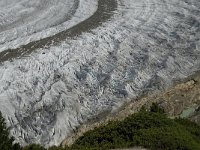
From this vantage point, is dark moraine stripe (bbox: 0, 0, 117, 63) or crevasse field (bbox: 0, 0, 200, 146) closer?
crevasse field (bbox: 0, 0, 200, 146)

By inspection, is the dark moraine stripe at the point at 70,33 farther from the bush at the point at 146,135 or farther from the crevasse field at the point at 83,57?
the bush at the point at 146,135

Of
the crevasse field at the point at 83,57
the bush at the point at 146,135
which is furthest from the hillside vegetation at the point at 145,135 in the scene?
the crevasse field at the point at 83,57

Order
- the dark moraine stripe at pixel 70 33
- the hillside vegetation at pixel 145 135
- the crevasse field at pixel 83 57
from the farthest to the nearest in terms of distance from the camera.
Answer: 1. the dark moraine stripe at pixel 70 33
2. the crevasse field at pixel 83 57
3. the hillside vegetation at pixel 145 135

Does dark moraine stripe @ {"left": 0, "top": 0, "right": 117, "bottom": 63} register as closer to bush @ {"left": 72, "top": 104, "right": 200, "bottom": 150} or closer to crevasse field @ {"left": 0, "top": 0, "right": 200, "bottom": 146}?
crevasse field @ {"left": 0, "top": 0, "right": 200, "bottom": 146}

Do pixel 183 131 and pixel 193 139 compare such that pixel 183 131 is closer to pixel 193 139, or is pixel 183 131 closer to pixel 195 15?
pixel 193 139

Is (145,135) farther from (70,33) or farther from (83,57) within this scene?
(70,33)

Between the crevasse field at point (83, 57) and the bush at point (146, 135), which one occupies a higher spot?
the bush at point (146, 135)

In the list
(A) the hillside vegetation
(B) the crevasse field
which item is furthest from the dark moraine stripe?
(A) the hillside vegetation

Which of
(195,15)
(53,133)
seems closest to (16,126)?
(53,133)

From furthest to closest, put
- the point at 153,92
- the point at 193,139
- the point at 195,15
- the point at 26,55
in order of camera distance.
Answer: the point at 195,15, the point at 26,55, the point at 153,92, the point at 193,139
